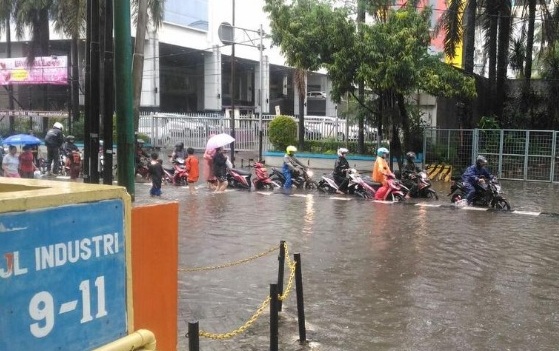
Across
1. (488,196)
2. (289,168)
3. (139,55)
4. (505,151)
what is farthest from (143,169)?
(505,151)

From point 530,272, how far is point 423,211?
19.6 feet

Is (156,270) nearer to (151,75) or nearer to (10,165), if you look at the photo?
(10,165)

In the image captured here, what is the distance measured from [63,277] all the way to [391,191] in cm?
1434

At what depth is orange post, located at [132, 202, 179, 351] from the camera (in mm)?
3398

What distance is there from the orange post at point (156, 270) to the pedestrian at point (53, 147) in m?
19.5

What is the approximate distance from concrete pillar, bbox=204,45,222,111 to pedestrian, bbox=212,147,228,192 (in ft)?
116

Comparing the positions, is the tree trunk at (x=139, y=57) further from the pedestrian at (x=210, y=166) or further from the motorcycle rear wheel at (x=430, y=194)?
the motorcycle rear wheel at (x=430, y=194)

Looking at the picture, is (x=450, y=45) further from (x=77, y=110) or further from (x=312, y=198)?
(x=77, y=110)

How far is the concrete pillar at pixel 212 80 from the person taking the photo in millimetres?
52625

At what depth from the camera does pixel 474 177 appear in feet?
49.7

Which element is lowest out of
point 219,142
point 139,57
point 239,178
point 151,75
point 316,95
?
point 239,178

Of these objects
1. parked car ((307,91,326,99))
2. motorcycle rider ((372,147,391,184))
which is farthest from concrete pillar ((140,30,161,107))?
motorcycle rider ((372,147,391,184))

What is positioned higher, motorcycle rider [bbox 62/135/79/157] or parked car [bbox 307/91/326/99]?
parked car [bbox 307/91/326/99]

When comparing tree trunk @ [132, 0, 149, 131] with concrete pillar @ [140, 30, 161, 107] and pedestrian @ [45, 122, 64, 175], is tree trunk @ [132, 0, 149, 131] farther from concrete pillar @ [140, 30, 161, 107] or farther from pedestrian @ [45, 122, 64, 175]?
concrete pillar @ [140, 30, 161, 107]
